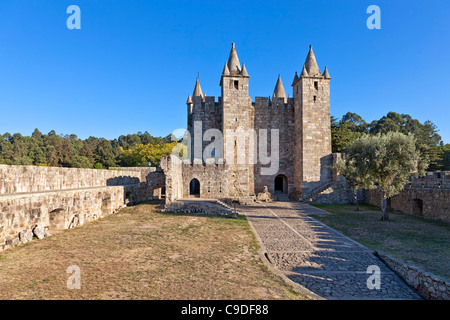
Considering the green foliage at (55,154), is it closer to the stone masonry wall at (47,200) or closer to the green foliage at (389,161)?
the stone masonry wall at (47,200)

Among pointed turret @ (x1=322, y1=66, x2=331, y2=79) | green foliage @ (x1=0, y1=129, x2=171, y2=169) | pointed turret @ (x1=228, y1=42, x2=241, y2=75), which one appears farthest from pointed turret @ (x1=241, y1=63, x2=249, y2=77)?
green foliage @ (x1=0, y1=129, x2=171, y2=169)

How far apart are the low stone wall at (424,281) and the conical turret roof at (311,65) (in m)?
21.3

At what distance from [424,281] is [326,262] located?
7.74ft

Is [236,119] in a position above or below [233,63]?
below

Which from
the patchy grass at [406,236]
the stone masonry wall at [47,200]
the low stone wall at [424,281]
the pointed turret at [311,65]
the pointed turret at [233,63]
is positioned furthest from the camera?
the pointed turret at [233,63]

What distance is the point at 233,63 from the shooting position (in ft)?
85.8

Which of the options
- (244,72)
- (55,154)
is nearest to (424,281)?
(244,72)

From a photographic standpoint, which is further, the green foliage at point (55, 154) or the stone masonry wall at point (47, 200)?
the green foliage at point (55, 154)

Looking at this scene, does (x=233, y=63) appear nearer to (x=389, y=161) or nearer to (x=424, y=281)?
(x=389, y=161)

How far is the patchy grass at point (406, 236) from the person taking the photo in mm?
7660

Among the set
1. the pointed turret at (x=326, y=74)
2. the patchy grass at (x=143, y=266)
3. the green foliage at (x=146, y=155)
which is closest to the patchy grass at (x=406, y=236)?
the patchy grass at (x=143, y=266)
